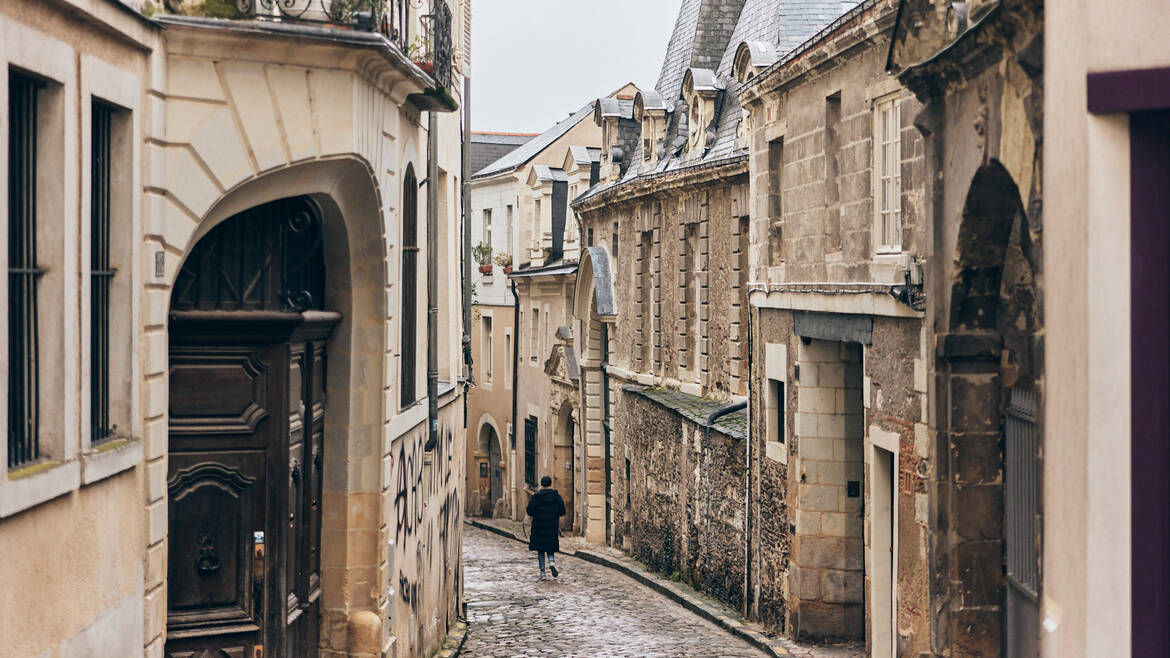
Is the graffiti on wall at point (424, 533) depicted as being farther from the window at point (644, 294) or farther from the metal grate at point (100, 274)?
the window at point (644, 294)

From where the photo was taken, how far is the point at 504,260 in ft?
134

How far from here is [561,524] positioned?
3406 cm

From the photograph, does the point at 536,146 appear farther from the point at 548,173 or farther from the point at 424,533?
the point at 424,533

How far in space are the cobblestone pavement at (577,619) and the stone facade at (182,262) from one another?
11.8ft

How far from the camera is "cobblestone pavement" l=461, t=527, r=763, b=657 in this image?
54.0 feet

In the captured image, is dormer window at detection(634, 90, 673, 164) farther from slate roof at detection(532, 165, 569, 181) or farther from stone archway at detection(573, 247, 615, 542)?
slate roof at detection(532, 165, 569, 181)

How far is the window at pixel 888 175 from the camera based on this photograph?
1292 cm

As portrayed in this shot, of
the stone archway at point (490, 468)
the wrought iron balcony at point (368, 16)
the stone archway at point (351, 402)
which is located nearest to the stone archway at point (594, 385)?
the stone archway at point (490, 468)

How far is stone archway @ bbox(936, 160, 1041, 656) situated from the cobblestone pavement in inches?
271

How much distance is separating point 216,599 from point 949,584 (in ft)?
15.9

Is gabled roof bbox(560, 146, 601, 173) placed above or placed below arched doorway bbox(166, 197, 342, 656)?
above

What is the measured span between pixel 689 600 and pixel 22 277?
49.3 ft

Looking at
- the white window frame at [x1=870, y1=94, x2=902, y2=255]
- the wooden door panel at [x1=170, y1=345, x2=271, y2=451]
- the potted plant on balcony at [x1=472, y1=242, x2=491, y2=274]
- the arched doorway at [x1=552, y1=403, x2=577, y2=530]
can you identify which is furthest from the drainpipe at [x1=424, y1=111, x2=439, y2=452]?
the potted plant on balcony at [x1=472, y1=242, x2=491, y2=274]

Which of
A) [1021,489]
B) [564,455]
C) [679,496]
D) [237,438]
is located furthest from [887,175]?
[564,455]
